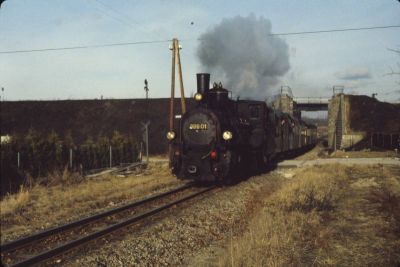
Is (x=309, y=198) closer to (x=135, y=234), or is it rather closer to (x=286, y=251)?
(x=286, y=251)

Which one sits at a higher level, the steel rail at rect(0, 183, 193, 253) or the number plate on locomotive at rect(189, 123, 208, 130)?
the number plate on locomotive at rect(189, 123, 208, 130)

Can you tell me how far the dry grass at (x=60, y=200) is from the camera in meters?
8.71

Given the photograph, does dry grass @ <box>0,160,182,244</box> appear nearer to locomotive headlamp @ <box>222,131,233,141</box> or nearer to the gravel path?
the gravel path

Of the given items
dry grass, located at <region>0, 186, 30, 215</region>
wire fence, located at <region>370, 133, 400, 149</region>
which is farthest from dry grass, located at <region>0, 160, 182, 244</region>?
wire fence, located at <region>370, 133, 400, 149</region>

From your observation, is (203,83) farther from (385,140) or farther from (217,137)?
(385,140)

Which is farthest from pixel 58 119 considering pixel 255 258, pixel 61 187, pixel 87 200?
pixel 255 258

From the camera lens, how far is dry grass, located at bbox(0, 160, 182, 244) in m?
8.71

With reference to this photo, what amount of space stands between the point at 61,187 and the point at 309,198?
30.9ft

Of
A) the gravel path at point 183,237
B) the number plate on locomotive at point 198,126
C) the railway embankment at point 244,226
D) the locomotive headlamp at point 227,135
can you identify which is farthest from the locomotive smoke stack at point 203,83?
the gravel path at point 183,237

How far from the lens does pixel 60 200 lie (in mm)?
11422

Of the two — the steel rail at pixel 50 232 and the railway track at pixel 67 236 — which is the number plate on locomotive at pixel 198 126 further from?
the steel rail at pixel 50 232

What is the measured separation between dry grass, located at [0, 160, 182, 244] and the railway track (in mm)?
813

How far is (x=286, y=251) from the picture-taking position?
627 cm

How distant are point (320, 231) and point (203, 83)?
316 inches
